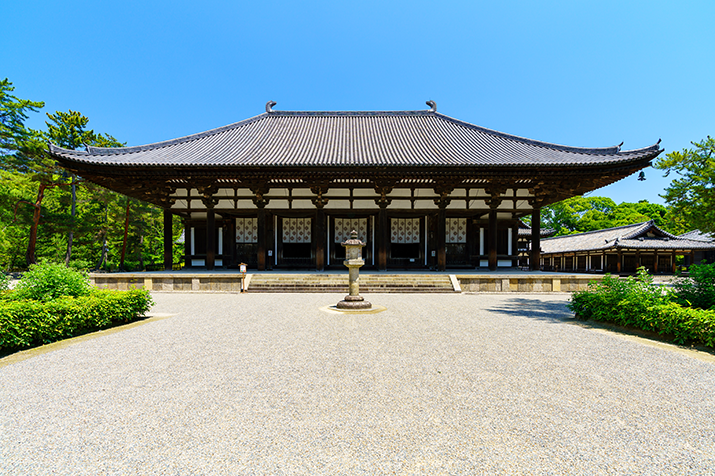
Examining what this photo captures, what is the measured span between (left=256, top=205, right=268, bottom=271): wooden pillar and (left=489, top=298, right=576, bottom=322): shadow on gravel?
10.9 meters

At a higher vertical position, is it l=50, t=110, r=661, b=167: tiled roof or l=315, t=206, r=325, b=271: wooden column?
l=50, t=110, r=661, b=167: tiled roof

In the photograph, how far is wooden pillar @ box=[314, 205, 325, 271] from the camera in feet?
51.0

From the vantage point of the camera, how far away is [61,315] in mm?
5938

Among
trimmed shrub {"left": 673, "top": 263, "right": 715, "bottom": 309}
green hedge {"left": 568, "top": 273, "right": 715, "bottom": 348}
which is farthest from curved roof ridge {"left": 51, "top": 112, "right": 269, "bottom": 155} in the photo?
trimmed shrub {"left": 673, "top": 263, "right": 715, "bottom": 309}

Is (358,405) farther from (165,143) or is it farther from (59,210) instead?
(59,210)

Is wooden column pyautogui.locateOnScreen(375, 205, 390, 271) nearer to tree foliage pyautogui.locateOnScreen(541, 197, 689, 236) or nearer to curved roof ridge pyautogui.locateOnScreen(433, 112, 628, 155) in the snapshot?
curved roof ridge pyautogui.locateOnScreen(433, 112, 628, 155)

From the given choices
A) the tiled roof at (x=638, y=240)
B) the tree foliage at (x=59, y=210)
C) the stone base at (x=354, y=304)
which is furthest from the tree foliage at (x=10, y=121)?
the tiled roof at (x=638, y=240)

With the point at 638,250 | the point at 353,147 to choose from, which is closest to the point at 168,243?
the point at 353,147

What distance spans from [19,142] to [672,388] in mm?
33512

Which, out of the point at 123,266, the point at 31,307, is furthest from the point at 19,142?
the point at 31,307

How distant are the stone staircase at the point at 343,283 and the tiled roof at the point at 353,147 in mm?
5031

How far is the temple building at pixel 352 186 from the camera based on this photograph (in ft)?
46.8

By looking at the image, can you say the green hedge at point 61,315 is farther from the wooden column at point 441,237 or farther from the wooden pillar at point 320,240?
the wooden column at point 441,237

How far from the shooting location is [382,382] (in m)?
3.99
